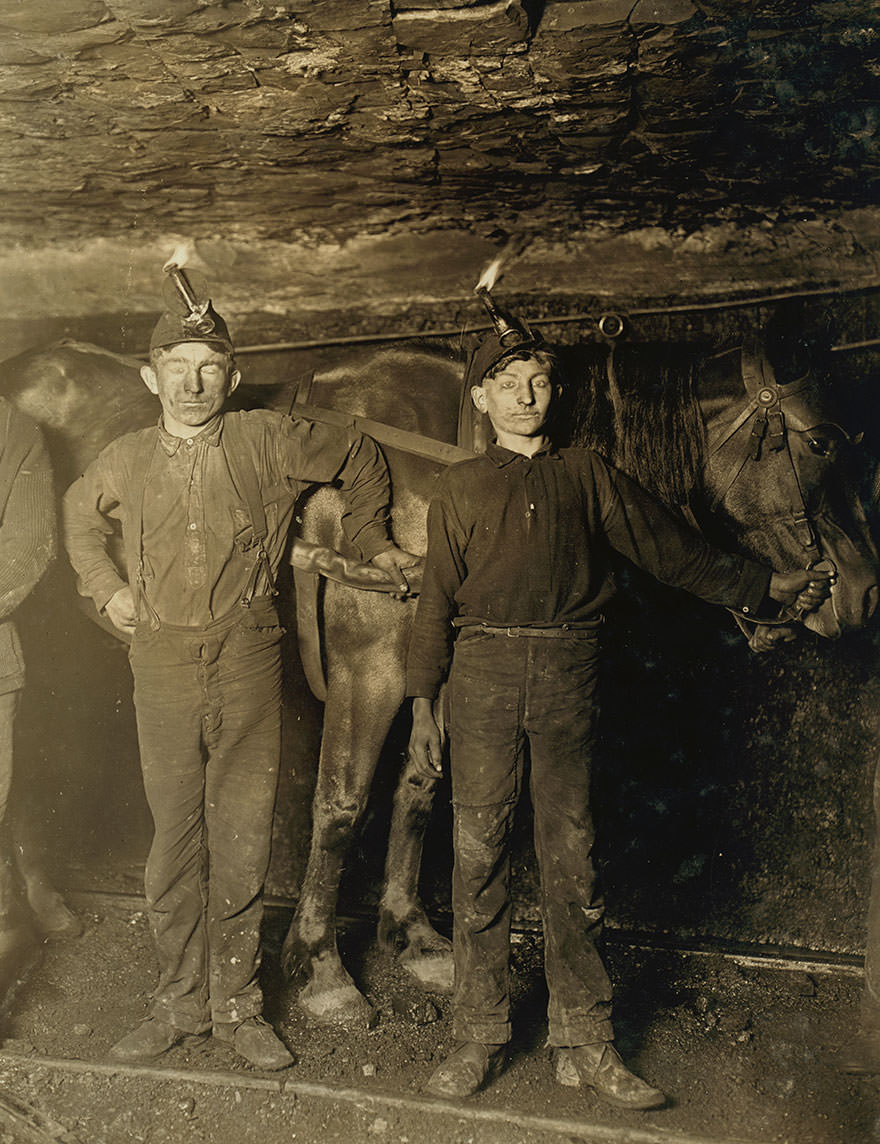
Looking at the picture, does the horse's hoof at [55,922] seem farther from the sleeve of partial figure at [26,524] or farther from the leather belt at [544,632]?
the leather belt at [544,632]

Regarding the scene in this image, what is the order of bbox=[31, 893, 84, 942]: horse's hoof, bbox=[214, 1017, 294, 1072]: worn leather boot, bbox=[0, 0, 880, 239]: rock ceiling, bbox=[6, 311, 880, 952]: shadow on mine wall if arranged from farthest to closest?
bbox=[31, 893, 84, 942]: horse's hoof → bbox=[6, 311, 880, 952]: shadow on mine wall → bbox=[214, 1017, 294, 1072]: worn leather boot → bbox=[0, 0, 880, 239]: rock ceiling

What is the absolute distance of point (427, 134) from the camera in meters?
3.68

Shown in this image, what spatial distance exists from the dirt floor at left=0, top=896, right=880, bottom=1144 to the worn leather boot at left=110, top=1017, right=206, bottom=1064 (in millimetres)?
41

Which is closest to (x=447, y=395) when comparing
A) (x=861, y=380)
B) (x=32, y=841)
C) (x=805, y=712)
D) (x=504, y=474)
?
(x=504, y=474)

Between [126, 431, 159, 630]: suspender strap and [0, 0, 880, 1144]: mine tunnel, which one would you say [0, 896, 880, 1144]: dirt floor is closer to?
[0, 0, 880, 1144]: mine tunnel

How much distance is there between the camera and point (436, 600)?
346cm

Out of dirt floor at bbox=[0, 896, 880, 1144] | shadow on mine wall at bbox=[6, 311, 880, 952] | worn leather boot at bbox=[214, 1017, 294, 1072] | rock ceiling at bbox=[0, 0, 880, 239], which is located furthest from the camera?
shadow on mine wall at bbox=[6, 311, 880, 952]

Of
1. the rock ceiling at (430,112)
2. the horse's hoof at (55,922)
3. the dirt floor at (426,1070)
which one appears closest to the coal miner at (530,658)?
the dirt floor at (426,1070)

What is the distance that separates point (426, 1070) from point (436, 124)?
10.4 ft

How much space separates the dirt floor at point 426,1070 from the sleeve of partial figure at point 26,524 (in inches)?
60.1

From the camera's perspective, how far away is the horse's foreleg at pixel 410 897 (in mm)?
4141

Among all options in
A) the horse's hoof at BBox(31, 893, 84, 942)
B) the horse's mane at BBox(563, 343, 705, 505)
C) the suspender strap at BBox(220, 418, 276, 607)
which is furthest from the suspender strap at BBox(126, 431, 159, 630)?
the horse's hoof at BBox(31, 893, 84, 942)

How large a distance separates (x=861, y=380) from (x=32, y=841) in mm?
3810

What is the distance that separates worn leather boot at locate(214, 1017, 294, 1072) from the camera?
11.9 ft
